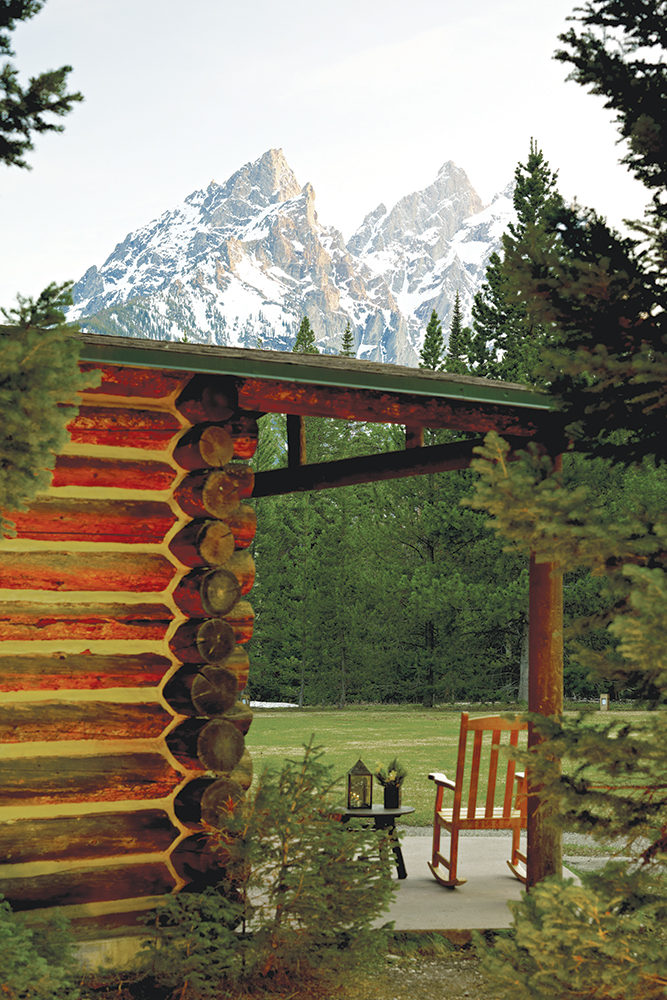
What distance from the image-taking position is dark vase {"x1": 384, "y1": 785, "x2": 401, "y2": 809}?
6.24 meters

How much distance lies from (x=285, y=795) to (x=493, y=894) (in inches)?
89.7

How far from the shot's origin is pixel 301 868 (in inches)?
174

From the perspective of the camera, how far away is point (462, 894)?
19.6ft

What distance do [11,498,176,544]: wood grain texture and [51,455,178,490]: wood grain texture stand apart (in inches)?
1.5

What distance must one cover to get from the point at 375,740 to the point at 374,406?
13.4 metres

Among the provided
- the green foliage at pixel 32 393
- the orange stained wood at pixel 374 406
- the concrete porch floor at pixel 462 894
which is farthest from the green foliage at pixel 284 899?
the green foliage at pixel 32 393

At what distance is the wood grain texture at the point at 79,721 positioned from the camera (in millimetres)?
4582

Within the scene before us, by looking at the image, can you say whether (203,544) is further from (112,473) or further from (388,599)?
(388,599)

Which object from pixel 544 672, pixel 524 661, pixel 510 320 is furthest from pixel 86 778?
pixel 510 320

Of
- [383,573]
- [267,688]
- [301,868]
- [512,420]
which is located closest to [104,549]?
[301,868]

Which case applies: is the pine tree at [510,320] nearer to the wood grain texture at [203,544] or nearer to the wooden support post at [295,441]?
the wooden support post at [295,441]

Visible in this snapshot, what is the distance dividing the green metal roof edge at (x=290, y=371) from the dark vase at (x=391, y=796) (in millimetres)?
2861

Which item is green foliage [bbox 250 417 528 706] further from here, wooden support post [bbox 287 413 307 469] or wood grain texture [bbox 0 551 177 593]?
wood grain texture [bbox 0 551 177 593]

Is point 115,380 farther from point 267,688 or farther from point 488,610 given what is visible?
point 267,688
